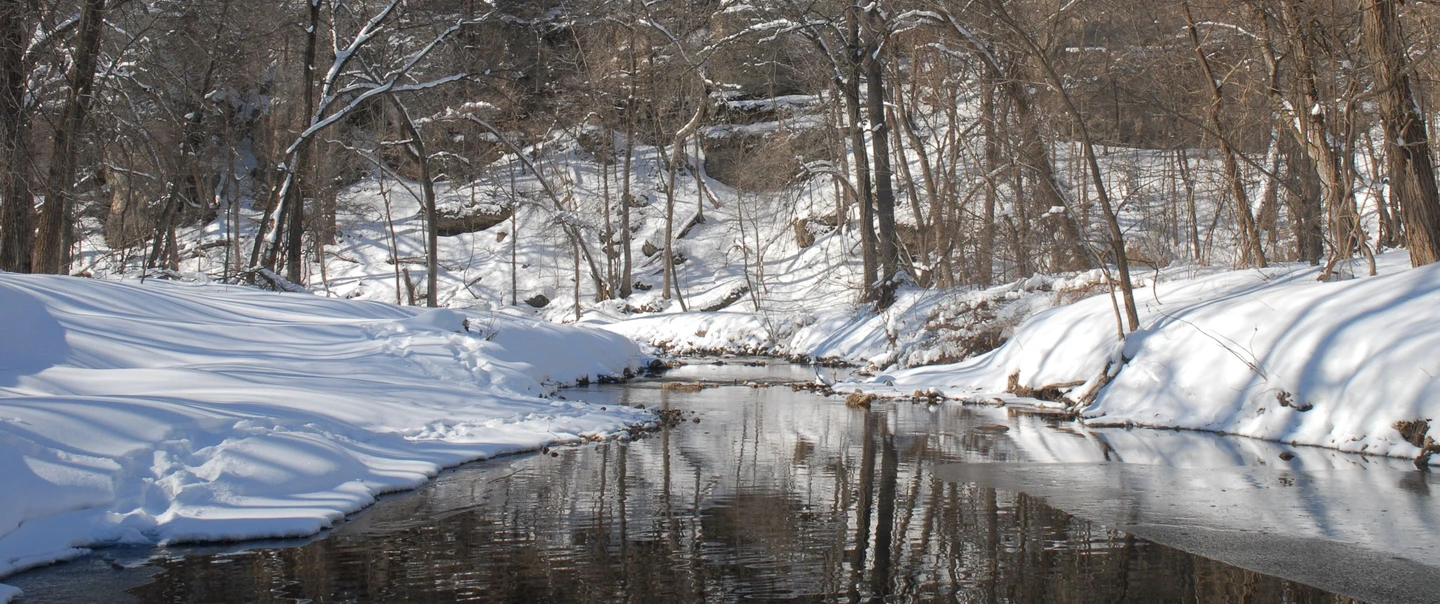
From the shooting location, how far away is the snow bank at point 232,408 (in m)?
5.93

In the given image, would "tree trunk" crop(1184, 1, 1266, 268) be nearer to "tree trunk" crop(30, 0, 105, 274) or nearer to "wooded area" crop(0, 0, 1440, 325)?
"wooded area" crop(0, 0, 1440, 325)

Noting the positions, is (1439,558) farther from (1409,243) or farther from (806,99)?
(806,99)

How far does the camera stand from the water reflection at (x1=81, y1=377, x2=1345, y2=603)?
4906 mm

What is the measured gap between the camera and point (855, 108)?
24391 millimetres

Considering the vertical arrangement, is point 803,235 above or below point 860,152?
above

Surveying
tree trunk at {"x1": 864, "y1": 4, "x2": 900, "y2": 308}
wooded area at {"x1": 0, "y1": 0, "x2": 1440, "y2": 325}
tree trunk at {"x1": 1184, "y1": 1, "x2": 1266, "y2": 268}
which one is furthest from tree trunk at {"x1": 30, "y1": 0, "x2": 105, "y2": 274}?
tree trunk at {"x1": 1184, "y1": 1, "x2": 1266, "y2": 268}

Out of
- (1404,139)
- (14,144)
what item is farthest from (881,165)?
(14,144)

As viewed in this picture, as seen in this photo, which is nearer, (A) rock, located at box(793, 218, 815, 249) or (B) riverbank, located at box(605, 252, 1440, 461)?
(B) riverbank, located at box(605, 252, 1440, 461)

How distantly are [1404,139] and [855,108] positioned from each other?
550 inches

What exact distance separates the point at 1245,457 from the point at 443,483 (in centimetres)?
672

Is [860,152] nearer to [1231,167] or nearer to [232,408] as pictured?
[1231,167]

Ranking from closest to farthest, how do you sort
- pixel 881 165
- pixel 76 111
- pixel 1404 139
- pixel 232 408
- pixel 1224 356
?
1. pixel 232 408
2. pixel 1224 356
3. pixel 1404 139
4. pixel 76 111
5. pixel 881 165

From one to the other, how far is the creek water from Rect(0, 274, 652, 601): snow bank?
372 mm

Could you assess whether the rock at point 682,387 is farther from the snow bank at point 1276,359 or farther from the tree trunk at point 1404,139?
the tree trunk at point 1404,139
